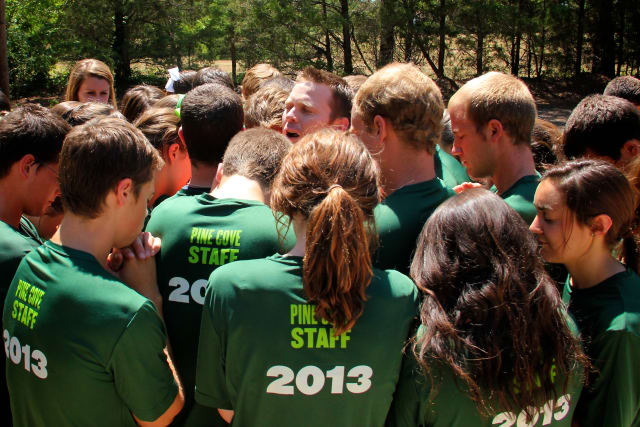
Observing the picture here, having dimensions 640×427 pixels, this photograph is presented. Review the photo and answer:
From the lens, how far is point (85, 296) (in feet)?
6.05

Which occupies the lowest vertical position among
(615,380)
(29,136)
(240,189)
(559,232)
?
(615,380)

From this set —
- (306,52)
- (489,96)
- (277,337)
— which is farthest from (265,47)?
(277,337)

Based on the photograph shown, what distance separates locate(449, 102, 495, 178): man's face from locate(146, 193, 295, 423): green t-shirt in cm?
130

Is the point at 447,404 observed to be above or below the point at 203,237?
below

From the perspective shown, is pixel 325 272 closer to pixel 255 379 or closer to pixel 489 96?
pixel 255 379

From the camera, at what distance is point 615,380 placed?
1.97 metres

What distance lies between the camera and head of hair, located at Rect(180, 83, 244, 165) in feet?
9.29

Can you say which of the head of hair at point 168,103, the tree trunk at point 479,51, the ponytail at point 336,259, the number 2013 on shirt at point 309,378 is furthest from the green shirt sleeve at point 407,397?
the tree trunk at point 479,51

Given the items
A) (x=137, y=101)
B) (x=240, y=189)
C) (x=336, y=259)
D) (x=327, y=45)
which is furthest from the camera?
(x=327, y=45)

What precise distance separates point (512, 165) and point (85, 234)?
2083 mm

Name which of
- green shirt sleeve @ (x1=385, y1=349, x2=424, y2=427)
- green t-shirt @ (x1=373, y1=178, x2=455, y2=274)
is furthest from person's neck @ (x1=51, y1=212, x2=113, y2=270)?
green shirt sleeve @ (x1=385, y1=349, x2=424, y2=427)

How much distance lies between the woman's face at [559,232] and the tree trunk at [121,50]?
74.0 feet

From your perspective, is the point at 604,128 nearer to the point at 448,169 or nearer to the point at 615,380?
the point at 448,169

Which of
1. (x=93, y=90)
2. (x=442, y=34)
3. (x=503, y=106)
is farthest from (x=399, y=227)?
(x=442, y=34)
